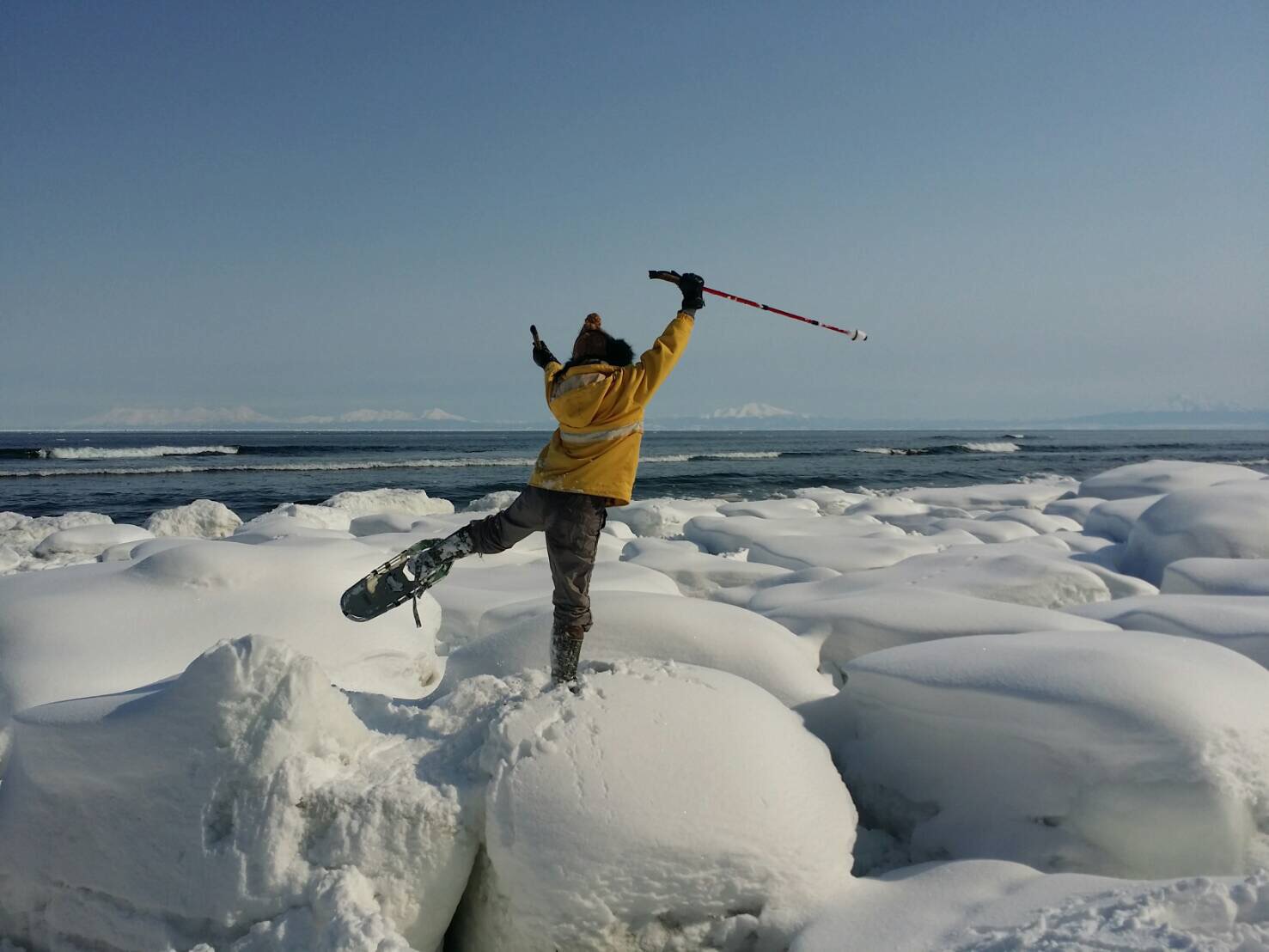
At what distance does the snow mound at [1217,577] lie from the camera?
15.6 ft

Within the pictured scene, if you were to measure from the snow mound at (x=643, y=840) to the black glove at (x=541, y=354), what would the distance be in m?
1.37

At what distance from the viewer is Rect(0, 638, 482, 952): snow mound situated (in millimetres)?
2125

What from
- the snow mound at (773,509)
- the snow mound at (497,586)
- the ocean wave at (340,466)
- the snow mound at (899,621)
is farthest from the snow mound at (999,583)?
the ocean wave at (340,466)

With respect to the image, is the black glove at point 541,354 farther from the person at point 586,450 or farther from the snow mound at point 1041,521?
the snow mound at point 1041,521

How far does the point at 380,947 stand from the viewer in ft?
6.42

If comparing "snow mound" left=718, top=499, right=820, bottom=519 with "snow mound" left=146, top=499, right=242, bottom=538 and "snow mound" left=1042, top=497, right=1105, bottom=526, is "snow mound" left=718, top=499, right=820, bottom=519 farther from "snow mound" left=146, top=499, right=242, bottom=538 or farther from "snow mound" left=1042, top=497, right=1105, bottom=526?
"snow mound" left=146, top=499, right=242, bottom=538

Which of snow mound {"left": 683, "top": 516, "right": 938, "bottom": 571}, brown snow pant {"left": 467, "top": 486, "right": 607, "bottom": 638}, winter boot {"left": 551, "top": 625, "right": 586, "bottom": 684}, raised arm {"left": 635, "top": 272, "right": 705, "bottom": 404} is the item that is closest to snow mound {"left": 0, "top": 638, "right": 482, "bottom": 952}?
winter boot {"left": 551, "top": 625, "right": 586, "bottom": 684}

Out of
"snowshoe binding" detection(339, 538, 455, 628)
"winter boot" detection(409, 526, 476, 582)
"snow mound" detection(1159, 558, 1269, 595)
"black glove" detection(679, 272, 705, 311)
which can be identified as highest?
"black glove" detection(679, 272, 705, 311)

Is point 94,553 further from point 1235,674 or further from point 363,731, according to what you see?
point 1235,674

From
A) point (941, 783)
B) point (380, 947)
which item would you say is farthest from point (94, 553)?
point (941, 783)

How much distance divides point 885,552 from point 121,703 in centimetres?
598

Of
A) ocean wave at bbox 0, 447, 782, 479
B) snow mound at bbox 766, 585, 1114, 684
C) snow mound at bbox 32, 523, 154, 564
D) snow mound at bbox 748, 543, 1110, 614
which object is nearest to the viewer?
snow mound at bbox 766, 585, 1114, 684

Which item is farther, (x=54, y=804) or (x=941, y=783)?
(x=941, y=783)

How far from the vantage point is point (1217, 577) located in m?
5.02
